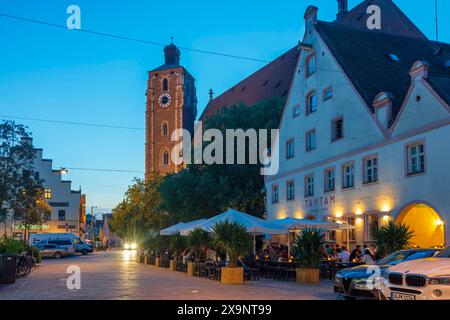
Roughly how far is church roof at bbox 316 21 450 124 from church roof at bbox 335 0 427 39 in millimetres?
17296

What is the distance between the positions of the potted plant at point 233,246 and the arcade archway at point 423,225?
345 inches

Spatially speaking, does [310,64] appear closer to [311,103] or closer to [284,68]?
[311,103]

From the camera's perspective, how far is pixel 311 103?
3716 cm

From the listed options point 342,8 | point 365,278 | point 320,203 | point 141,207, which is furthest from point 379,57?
point 141,207

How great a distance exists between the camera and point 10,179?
4000cm

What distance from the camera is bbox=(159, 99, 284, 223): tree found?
46.8 metres

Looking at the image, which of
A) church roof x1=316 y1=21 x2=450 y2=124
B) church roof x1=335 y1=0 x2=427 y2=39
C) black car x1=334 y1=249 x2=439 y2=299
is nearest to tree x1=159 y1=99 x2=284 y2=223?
church roof x1=316 y1=21 x2=450 y2=124

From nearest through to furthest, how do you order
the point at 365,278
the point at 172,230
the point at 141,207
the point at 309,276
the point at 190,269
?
the point at 365,278 → the point at 309,276 → the point at 190,269 → the point at 172,230 → the point at 141,207

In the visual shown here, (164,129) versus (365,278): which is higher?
(164,129)

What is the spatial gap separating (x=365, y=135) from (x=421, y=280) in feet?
65.6

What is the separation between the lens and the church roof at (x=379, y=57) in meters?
32.2

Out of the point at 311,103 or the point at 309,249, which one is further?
the point at 311,103

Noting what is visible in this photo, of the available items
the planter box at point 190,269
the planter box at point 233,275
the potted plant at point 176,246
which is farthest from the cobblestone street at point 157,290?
the potted plant at point 176,246

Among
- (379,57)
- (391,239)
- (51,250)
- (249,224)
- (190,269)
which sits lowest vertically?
(51,250)
